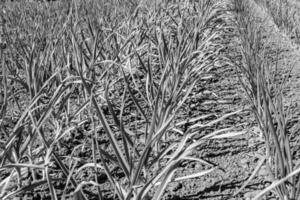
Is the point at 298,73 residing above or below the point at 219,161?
above

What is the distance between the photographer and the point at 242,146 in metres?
1.59

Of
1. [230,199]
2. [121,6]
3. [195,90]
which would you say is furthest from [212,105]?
[121,6]

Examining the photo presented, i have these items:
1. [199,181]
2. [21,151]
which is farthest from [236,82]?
[21,151]

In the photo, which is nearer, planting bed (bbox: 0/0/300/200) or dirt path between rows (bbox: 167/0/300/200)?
planting bed (bbox: 0/0/300/200)

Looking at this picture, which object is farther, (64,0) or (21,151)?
(64,0)

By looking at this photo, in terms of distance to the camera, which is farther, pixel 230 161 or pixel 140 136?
pixel 140 136

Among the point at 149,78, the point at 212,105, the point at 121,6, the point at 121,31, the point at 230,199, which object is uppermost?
the point at 121,6

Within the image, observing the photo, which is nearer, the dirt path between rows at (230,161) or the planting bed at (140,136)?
the planting bed at (140,136)

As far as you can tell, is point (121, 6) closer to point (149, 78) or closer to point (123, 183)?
point (149, 78)

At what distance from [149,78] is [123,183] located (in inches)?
16.8

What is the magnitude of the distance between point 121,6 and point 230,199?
9.40ft

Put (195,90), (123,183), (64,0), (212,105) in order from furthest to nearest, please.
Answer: (64,0), (195,90), (212,105), (123,183)

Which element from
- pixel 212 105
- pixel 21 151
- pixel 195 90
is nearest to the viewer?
pixel 21 151

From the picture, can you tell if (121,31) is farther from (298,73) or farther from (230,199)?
(230,199)
